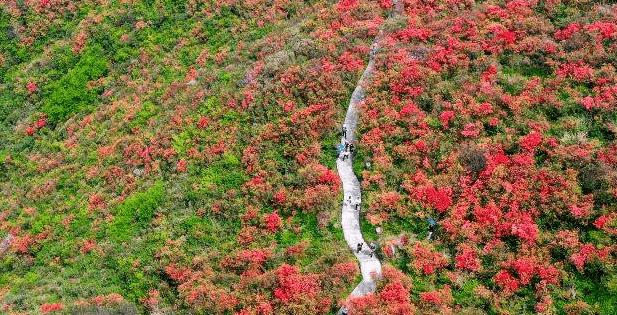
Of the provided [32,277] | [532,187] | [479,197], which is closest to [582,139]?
[532,187]

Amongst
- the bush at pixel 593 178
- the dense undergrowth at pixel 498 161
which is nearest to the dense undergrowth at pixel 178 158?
the dense undergrowth at pixel 498 161

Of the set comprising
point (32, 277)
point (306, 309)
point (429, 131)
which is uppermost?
point (429, 131)

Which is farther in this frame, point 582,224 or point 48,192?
point 48,192

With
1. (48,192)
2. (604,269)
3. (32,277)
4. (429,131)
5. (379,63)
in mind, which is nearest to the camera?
(604,269)

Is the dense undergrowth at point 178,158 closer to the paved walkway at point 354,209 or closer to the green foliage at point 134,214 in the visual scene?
the green foliage at point 134,214

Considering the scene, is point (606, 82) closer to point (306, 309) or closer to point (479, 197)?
point (479, 197)

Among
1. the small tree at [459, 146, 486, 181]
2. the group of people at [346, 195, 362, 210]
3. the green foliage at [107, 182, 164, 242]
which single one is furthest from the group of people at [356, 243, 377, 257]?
the green foliage at [107, 182, 164, 242]

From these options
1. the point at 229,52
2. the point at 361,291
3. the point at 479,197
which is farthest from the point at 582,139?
the point at 229,52

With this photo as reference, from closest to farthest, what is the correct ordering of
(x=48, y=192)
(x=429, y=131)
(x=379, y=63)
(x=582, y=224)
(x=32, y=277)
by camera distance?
(x=582, y=224)
(x=429, y=131)
(x=32, y=277)
(x=379, y=63)
(x=48, y=192)

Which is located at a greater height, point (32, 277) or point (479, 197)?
point (479, 197)
